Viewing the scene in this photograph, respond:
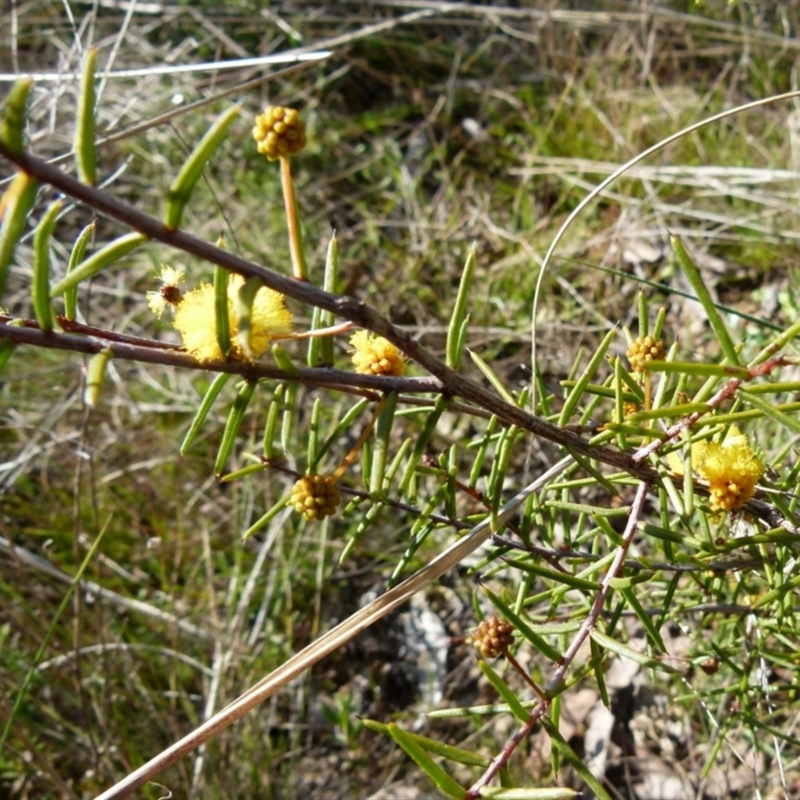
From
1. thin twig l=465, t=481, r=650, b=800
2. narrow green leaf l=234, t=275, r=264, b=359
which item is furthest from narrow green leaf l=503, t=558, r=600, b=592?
narrow green leaf l=234, t=275, r=264, b=359

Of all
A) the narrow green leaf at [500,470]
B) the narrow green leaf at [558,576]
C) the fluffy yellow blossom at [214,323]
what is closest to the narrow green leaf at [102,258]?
the fluffy yellow blossom at [214,323]

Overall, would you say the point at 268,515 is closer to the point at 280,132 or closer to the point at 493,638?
the point at 493,638

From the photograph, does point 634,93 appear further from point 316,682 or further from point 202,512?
point 316,682

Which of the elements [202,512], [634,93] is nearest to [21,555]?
[202,512]

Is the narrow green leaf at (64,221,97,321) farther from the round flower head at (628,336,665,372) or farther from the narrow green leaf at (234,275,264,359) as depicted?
the round flower head at (628,336,665,372)

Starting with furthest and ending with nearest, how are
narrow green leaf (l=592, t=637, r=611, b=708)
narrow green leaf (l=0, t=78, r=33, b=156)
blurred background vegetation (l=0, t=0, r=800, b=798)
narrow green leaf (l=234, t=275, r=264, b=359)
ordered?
blurred background vegetation (l=0, t=0, r=800, b=798) → narrow green leaf (l=592, t=637, r=611, b=708) → narrow green leaf (l=234, t=275, r=264, b=359) → narrow green leaf (l=0, t=78, r=33, b=156)

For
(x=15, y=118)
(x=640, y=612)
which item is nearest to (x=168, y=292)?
(x=15, y=118)
